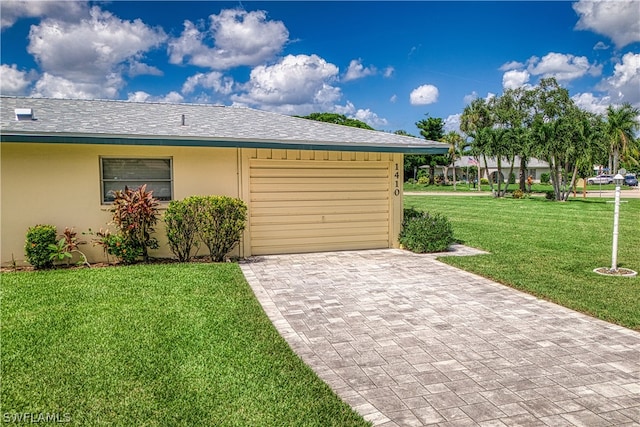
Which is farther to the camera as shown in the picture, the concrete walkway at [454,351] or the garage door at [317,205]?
the garage door at [317,205]

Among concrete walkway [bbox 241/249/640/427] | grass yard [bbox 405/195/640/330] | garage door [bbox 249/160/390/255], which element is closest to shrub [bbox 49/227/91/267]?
garage door [bbox 249/160/390/255]

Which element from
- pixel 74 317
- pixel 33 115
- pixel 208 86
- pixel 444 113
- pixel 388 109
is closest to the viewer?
pixel 74 317

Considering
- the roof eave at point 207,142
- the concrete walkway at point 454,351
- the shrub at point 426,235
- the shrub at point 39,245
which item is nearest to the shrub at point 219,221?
the roof eave at point 207,142

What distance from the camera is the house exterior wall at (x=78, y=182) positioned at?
820 centimetres

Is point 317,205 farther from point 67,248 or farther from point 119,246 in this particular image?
point 67,248

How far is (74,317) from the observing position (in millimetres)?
5242

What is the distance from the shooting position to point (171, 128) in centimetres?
891

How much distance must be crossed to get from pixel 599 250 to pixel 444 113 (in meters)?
45.7

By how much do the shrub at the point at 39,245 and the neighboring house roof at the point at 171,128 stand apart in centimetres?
161

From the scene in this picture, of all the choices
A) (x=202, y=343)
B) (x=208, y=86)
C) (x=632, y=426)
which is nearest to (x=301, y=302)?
(x=202, y=343)

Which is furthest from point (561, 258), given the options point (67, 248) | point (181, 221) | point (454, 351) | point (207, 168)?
point (67, 248)

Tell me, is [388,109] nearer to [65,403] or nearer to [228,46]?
[228,46]

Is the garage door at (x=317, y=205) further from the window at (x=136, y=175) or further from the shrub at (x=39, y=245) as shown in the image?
the shrub at (x=39, y=245)

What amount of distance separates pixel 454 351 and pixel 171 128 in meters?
6.95
